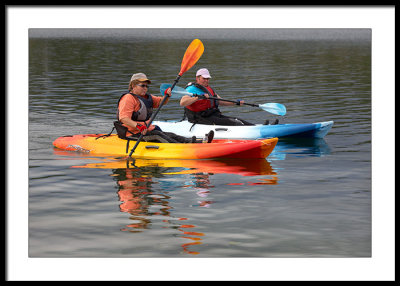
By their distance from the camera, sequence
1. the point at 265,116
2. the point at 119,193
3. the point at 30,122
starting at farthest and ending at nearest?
the point at 265,116
the point at 30,122
the point at 119,193

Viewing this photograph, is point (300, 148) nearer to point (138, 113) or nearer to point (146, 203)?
point (138, 113)

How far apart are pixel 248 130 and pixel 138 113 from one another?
2063 millimetres

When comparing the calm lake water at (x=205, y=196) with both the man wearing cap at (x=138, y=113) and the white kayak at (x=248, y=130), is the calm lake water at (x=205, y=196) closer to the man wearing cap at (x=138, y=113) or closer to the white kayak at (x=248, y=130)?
the white kayak at (x=248, y=130)

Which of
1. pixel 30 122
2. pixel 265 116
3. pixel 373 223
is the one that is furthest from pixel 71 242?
pixel 265 116

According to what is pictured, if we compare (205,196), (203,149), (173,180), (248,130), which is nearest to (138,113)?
(203,149)

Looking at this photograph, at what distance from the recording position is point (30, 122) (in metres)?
13.1

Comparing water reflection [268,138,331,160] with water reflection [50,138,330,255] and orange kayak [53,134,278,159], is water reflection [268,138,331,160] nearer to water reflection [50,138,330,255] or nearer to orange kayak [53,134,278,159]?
water reflection [50,138,330,255]

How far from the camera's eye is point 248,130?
10766mm

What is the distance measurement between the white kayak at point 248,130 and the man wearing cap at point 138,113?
99 cm

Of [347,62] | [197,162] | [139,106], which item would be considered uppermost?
[347,62]

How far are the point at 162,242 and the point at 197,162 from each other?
11.6 feet

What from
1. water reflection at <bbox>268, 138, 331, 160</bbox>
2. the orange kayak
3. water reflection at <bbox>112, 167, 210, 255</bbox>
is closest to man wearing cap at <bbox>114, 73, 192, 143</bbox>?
the orange kayak
